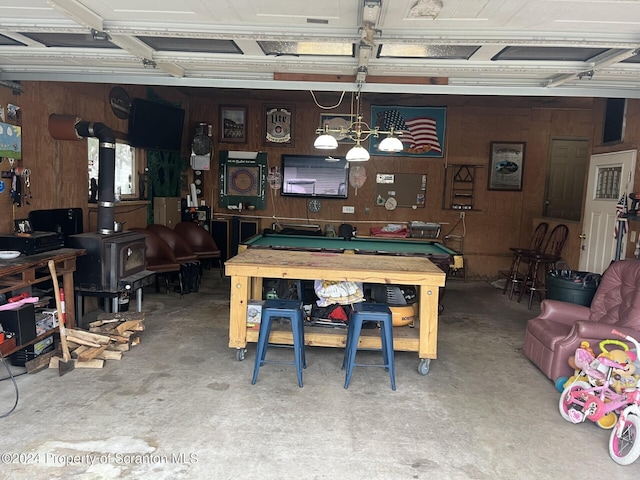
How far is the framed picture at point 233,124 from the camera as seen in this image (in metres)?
8.13

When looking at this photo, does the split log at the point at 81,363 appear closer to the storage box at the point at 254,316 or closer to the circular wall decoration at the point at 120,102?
the storage box at the point at 254,316

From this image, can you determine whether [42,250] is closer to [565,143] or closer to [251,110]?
[251,110]

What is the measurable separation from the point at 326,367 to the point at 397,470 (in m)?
1.51

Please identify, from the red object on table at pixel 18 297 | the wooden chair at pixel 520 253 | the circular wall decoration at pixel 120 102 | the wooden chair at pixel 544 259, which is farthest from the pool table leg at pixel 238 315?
the wooden chair at pixel 520 253

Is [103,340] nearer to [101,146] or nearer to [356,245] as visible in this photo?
[101,146]

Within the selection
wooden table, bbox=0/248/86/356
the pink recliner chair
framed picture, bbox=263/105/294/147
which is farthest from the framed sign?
the pink recliner chair

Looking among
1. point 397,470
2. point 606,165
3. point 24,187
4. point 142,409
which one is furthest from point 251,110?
point 397,470

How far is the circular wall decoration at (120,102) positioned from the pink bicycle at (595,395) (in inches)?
226

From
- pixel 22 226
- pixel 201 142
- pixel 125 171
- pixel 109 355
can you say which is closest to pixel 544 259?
pixel 109 355

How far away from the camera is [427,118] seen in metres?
7.85

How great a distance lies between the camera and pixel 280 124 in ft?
26.6

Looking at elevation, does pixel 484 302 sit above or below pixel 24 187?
below

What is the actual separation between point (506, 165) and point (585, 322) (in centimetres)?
482

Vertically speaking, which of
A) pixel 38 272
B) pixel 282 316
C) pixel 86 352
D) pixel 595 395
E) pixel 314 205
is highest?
pixel 314 205
